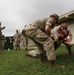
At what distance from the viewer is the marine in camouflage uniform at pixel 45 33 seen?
9.26 m

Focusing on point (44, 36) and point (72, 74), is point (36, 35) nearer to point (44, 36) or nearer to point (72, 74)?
point (44, 36)

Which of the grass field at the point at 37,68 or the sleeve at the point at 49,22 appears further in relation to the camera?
the sleeve at the point at 49,22

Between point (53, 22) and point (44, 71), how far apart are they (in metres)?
1.66

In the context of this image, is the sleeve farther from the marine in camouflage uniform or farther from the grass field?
the grass field

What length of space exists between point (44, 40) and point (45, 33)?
33 cm

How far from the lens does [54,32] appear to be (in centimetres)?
1073

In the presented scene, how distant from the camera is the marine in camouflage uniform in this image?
A: 30.4 ft

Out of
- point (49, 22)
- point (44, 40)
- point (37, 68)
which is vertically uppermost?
point (49, 22)

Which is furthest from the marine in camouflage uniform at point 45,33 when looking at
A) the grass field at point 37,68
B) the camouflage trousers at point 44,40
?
the grass field at point 37,68

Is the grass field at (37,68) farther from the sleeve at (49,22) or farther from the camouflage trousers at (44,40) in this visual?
the sleeve at (49,22)

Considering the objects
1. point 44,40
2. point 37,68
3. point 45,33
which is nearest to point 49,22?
point 45,33

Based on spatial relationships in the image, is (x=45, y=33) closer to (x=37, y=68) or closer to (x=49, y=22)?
(x=49, y=22)

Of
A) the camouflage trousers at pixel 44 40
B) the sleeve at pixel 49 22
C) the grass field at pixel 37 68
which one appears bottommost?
the grass field at pixel 37 68

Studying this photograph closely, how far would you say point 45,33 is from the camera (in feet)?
31.9
